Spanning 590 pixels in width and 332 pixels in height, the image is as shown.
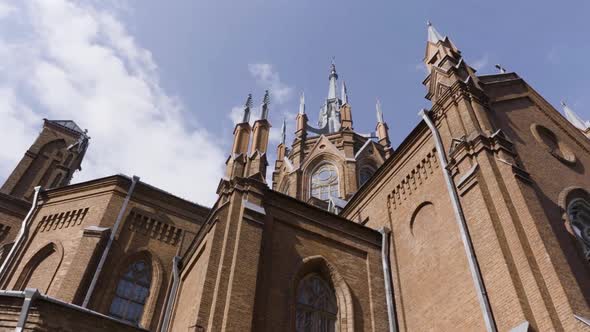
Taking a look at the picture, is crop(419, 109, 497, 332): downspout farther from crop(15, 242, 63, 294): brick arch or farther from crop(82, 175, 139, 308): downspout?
crop(15, 242, 63, 294): brick arch

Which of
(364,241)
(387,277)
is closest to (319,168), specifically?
(364,241)

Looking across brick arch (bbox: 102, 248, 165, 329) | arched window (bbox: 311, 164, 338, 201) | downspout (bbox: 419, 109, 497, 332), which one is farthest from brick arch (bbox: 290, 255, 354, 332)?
arched window (bbox: 311, 164, 338, 201)

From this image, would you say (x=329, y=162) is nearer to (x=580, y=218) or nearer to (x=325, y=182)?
(x=325, y=182)

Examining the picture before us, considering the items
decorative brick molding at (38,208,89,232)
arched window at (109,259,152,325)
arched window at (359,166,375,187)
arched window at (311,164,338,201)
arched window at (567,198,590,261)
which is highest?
arched window at (359,166,375,187)

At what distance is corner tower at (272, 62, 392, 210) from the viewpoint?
29.8 m

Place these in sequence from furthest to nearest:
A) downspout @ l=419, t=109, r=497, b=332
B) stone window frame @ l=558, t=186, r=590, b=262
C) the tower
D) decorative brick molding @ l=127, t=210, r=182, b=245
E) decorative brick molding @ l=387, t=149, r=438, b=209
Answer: the tower
decorative brick molding @ l=127, t=210, r=182, b=245
decorative brick molding @ l=387, t=149, r=438, b=209
stone window frame @ l=558, t=186, r=590, b=262
downspout @ l=419, t=109, r=497, b=332

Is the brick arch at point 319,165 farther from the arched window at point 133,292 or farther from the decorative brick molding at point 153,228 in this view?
the arched window at point 133,292

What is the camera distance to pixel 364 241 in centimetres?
1341

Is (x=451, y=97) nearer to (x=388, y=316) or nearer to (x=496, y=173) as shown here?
(x=496, y=173)

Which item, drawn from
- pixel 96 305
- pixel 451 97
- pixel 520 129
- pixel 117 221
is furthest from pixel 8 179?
pixel 520 129

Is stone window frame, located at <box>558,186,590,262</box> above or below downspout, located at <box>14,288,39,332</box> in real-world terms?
above

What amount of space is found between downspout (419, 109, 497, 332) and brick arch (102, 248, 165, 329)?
10.1 m

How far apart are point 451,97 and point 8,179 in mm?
19151

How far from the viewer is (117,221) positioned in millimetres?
15352
